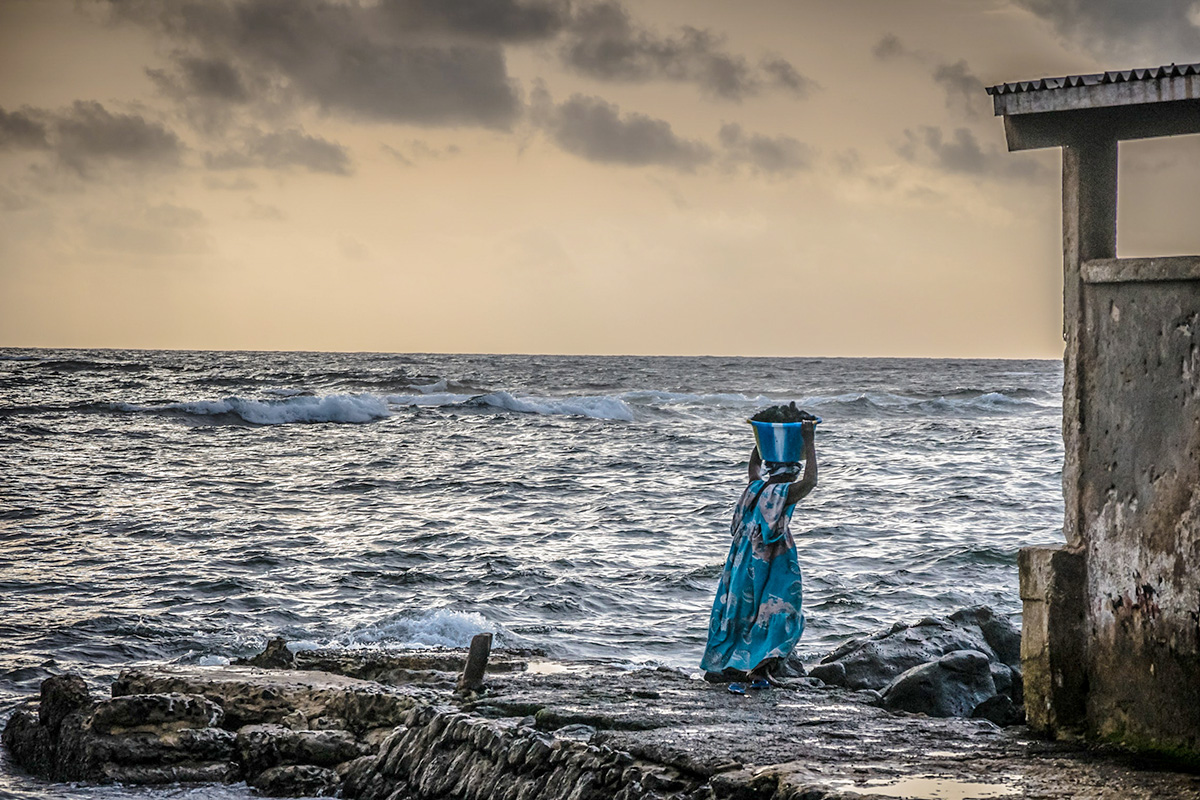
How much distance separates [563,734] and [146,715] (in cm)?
256

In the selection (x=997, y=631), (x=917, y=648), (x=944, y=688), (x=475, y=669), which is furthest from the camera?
(x=997, y=631)

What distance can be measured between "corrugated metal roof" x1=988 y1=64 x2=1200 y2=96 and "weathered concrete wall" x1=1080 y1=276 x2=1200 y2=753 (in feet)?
3.11

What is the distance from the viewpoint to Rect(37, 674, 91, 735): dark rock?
696 centimetres

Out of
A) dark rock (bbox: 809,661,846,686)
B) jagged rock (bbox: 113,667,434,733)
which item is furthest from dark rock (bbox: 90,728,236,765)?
dark rock (bbox: 809,661,846,686)

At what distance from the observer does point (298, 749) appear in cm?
626

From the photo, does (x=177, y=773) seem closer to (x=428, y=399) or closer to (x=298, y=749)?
(x=298, y=749)

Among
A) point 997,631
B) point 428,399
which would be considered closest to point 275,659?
point 997,631

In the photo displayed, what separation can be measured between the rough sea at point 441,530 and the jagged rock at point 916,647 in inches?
73.9

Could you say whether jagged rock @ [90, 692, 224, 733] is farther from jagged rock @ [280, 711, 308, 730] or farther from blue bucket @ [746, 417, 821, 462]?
blue bucket @ [746, 417, 821, 462]

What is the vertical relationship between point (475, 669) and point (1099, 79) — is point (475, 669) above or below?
below

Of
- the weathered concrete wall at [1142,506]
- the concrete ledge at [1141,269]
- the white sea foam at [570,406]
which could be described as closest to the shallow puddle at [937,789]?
the weathered concrete wall at [1142,506]

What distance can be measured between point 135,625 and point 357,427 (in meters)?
28.9

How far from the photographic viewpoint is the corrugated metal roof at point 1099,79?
5270mm

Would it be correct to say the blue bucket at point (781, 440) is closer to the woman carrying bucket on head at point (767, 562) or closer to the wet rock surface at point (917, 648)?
the woman carrying bucket on head at point (767, 562)
